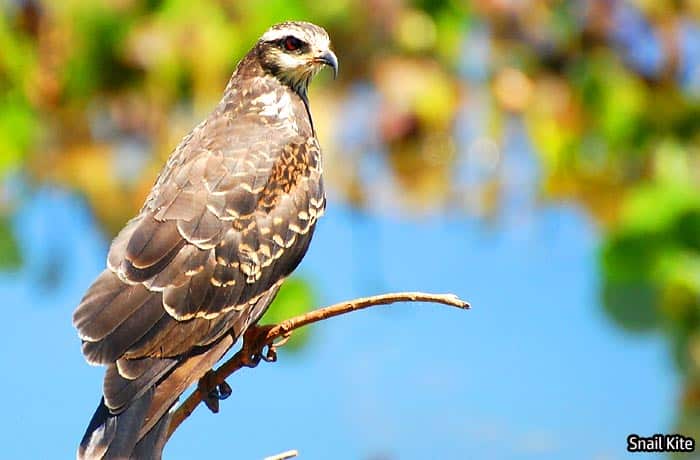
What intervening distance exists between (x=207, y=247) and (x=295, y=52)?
63 centimetres

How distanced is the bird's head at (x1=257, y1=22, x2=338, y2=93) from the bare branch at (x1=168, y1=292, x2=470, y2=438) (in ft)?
2.24

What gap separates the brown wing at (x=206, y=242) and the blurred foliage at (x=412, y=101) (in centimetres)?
383

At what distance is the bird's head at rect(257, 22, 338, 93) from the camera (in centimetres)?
326

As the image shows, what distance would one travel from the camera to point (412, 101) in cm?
724

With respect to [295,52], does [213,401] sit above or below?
below

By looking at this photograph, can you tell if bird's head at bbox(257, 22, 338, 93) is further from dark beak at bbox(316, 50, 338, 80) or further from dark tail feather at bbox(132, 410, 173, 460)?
dark tail feather at bbox(132, 410, 173, 460)

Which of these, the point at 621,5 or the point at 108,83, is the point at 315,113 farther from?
the point at 621,5

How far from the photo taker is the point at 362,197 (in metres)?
7.23

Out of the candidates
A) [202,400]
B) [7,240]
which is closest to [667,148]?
[7,240]

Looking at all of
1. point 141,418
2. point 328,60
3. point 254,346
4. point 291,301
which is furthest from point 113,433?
point 291,301

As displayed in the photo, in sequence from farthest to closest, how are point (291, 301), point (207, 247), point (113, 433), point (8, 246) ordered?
point (8, 246) < point (291, 301) < point (207, 247) < point (113, 433)

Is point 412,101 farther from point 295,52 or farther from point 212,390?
point 212,390

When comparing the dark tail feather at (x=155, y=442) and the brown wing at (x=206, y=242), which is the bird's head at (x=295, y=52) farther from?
the dark tail feather at (x=155, y=442)

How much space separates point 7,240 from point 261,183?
14.7 feet
